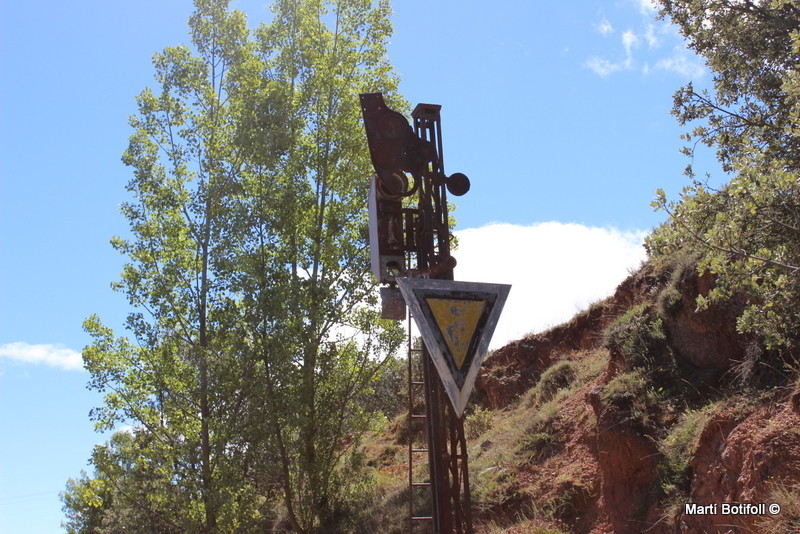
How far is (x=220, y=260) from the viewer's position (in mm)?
13500

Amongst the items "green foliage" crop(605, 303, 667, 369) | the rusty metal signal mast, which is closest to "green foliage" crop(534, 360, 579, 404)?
"green foliage" crop(605, 303, 667, 369)

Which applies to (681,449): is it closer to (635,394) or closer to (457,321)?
(635,394)

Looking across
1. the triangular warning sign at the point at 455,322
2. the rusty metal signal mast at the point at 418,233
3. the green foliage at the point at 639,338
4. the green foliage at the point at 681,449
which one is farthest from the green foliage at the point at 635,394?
the triangular warning sign at the point at 455,322

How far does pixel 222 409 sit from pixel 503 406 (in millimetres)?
6946

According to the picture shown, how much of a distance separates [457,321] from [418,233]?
5.67ft

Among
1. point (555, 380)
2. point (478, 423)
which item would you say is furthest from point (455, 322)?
point (478, 423)

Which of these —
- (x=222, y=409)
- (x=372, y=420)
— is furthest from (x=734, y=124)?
(x=222, y=409)

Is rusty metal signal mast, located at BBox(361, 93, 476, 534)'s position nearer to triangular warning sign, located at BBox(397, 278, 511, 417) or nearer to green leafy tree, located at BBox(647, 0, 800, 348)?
Answer: triangular warning sign, located at BBox(397, 278, 511, 417)

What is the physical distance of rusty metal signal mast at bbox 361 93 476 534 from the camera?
19.6 feet

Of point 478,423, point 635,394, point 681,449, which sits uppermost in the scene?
point 635,394

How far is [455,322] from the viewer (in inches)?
193

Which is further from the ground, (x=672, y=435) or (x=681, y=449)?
(x=672, y=435)

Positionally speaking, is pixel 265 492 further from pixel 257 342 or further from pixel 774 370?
pixel 774 370

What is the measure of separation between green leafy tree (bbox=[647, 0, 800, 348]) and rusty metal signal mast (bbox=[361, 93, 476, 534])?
2719 mm
